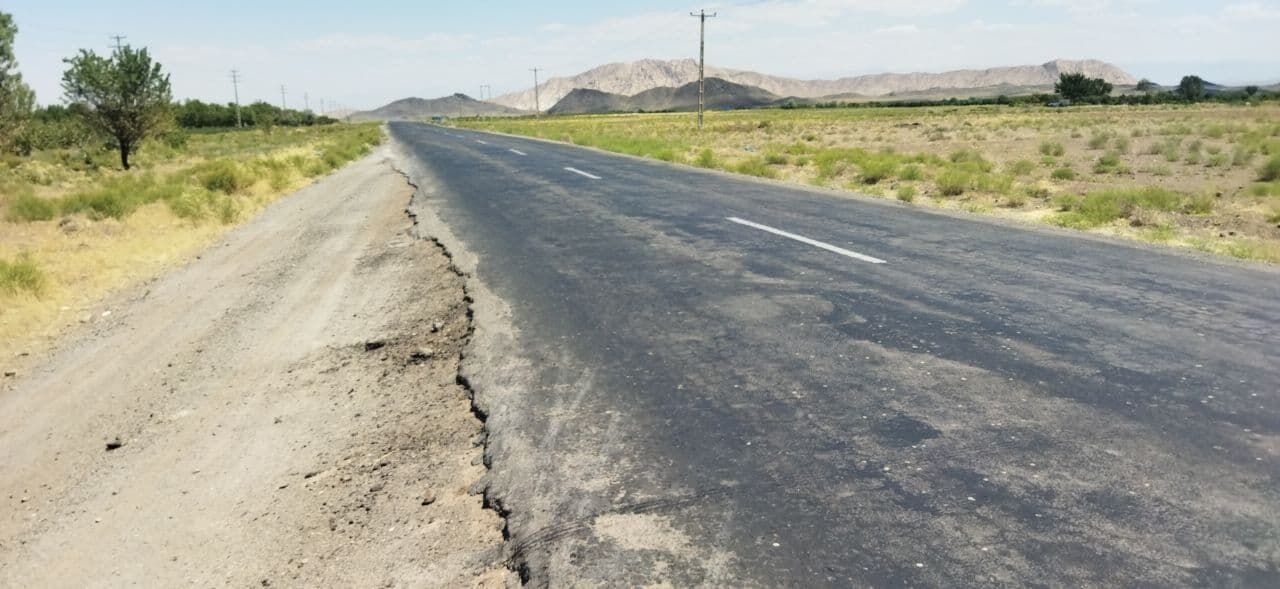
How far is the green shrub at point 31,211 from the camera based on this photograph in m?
17.3

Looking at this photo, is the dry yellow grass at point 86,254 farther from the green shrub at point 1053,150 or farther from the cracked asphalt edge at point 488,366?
the green shrub at point 1053,150

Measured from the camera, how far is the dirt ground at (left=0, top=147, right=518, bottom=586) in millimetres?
3314

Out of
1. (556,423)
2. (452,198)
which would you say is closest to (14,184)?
(452,198)

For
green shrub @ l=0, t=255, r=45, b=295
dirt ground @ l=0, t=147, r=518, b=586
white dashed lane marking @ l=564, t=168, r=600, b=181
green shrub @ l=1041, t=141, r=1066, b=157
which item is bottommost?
dirt ground @ l=0, t=147, r=518, b=586

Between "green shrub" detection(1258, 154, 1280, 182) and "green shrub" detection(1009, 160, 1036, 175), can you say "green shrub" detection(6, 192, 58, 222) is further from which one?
"green shrub" detection(1258, 154, 1280, 182)

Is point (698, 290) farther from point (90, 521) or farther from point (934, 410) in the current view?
point (90, 521)

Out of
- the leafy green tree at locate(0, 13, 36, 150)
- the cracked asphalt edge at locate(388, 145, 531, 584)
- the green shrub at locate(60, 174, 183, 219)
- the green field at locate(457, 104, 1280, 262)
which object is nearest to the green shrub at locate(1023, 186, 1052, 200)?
the green field at locate(457, 104, 1280, 262)

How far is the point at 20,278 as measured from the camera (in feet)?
31.1

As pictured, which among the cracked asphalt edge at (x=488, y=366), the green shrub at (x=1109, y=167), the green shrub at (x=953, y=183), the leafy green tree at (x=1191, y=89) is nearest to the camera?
the cracked asphalt edge at (x=488, y=366)

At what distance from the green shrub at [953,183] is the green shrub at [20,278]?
15.2m

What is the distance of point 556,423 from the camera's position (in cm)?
409

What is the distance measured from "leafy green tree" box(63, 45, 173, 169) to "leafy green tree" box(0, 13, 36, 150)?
8.41 meters

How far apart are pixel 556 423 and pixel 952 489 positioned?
1.96 m

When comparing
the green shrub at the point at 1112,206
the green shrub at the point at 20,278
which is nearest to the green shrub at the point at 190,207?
the green shrub at the point at 20,278
